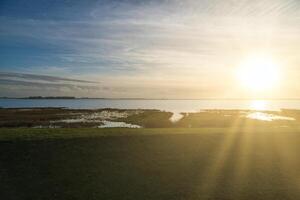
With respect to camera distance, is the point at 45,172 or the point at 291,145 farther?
the point at 291,145

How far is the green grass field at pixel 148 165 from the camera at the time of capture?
1523 centimetres

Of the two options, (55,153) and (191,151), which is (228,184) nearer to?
(191,151)

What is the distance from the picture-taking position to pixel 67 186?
15477 mm

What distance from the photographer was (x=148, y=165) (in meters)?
18.8

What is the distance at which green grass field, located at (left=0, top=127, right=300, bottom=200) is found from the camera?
1523cm

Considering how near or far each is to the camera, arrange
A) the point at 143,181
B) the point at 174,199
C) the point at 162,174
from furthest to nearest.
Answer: the point at 162,174, the point at 143,181, the point at 174,199

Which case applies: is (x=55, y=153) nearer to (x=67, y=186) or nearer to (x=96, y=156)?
(x=96, y=156)

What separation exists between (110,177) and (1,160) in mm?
6225

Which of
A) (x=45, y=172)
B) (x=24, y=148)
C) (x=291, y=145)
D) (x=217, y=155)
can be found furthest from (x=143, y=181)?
(x=291, y=145)

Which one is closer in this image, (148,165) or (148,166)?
(148,166)

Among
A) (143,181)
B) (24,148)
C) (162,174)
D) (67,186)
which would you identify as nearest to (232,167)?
(162,174)

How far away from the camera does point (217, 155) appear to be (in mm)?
21000

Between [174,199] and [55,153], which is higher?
[55,153]

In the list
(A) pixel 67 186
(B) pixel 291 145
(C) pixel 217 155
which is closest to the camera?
(A) pixel 67 186
